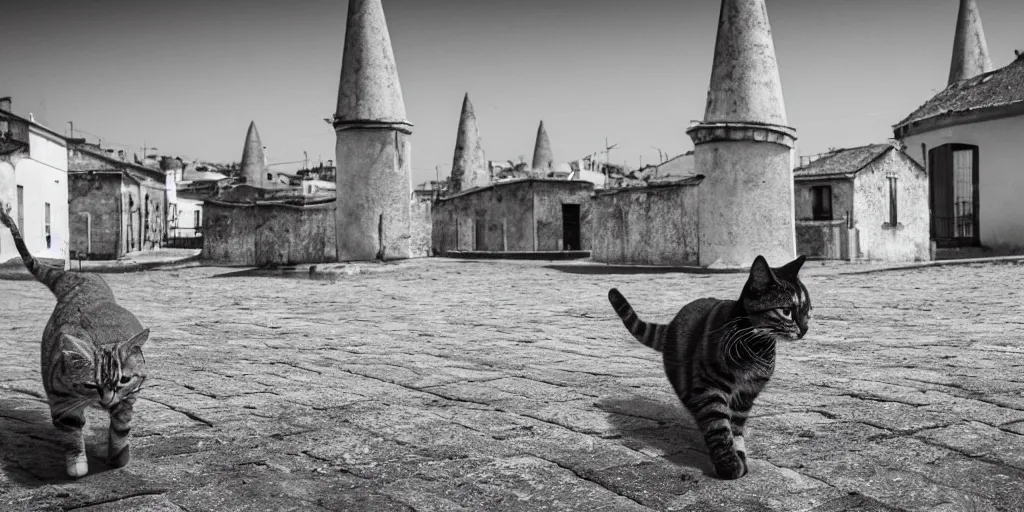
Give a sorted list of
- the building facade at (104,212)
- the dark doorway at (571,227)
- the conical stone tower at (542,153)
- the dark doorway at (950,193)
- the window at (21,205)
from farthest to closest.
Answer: the conical stone tower at (542,153), the building facade at (104,212), the dark doorway at (571,227), the dark doorway at (950,193), the window at (21,205)

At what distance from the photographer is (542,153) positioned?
4591 cm

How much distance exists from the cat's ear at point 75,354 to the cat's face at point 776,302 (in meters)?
2.21

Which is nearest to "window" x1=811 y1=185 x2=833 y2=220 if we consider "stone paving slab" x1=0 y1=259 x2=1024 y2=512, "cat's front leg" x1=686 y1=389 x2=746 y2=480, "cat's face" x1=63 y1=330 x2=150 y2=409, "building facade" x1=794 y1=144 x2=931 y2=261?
"building facade" x1=794 y1=144 x2=931 y2=261

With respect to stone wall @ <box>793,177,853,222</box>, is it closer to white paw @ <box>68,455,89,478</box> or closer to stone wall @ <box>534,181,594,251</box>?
stone wall @ <box>534,181,594,251</box>

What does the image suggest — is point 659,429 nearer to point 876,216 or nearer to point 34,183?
point 876,216

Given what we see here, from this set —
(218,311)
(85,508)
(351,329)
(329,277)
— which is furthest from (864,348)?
(329,277)

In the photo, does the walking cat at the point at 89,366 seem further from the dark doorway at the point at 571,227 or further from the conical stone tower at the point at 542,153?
the conical stone tower at the point at 542,153

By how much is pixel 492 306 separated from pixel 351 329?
7.67ft

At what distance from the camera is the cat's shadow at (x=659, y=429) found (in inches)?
129

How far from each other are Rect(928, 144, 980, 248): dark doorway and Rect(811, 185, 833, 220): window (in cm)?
300

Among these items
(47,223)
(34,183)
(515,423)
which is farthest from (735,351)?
(47,223)

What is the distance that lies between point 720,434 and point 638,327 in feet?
1.98

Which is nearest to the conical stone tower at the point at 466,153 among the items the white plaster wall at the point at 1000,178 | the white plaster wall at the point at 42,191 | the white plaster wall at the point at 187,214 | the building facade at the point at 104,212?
the building facade at the point at 104,212

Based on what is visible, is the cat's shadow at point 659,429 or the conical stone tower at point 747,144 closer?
the cat's shadow at point 659,429
